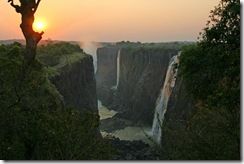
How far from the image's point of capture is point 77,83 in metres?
31.5

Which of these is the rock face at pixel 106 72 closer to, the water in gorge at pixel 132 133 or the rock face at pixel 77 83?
the water in gorge at pixel 132 133

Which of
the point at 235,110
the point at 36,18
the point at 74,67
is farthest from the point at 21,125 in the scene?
the point at 74,67

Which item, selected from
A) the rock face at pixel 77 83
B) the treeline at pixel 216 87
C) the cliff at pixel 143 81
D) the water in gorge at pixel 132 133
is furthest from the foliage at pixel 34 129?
the cliff at pixel 143 81

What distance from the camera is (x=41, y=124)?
10.8 m

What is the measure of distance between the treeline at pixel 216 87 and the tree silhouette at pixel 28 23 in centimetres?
520

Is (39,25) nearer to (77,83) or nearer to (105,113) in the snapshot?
(77,83)

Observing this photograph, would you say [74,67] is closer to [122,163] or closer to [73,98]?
[73,98]

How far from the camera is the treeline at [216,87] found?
35.0 feet

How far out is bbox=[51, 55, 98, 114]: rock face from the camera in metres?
26.5

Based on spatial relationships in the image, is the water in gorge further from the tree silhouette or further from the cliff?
the tree silhouette

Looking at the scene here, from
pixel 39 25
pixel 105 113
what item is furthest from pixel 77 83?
pixel 105 113

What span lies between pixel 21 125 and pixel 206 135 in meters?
5.01

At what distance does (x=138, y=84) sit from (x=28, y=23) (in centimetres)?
4436

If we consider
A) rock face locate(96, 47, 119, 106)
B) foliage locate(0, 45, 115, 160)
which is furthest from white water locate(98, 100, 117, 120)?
foliage locate(0, 45, 115, 160)
